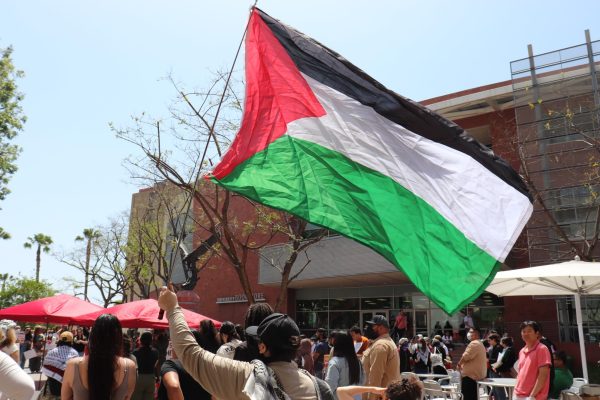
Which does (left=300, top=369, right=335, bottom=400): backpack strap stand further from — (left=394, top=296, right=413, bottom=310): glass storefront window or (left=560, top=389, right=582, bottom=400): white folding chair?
(left=394, top=296, right=413, bottom=310): glass storefront window

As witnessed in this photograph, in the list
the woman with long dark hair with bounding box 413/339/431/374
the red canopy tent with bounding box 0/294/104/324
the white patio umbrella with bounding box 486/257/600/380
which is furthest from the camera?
the woman with long dark hair with bounding box 413/339/431/374

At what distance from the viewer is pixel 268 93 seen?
545 centimetres

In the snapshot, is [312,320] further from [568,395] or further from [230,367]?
[230,367]

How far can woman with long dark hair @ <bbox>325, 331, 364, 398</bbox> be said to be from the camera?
6.11 metres

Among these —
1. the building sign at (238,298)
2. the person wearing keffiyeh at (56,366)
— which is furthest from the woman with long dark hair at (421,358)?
the building sign at (238,298)

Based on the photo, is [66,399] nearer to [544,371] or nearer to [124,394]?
[124,394]

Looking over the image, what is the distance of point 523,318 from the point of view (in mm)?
23000

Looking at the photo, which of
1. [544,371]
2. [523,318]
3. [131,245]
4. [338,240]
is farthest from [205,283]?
[544,371]

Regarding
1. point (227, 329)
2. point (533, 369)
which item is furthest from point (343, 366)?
point (533, 369)

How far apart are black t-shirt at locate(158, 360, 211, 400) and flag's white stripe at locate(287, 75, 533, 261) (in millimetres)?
2301

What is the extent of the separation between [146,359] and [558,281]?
6.94 metres

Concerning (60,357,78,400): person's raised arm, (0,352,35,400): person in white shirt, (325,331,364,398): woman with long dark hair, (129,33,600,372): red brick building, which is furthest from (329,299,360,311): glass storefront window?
(0,352,35,400): person in white shirt

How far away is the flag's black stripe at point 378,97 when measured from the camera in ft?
16.9

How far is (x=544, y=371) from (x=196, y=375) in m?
5.17
